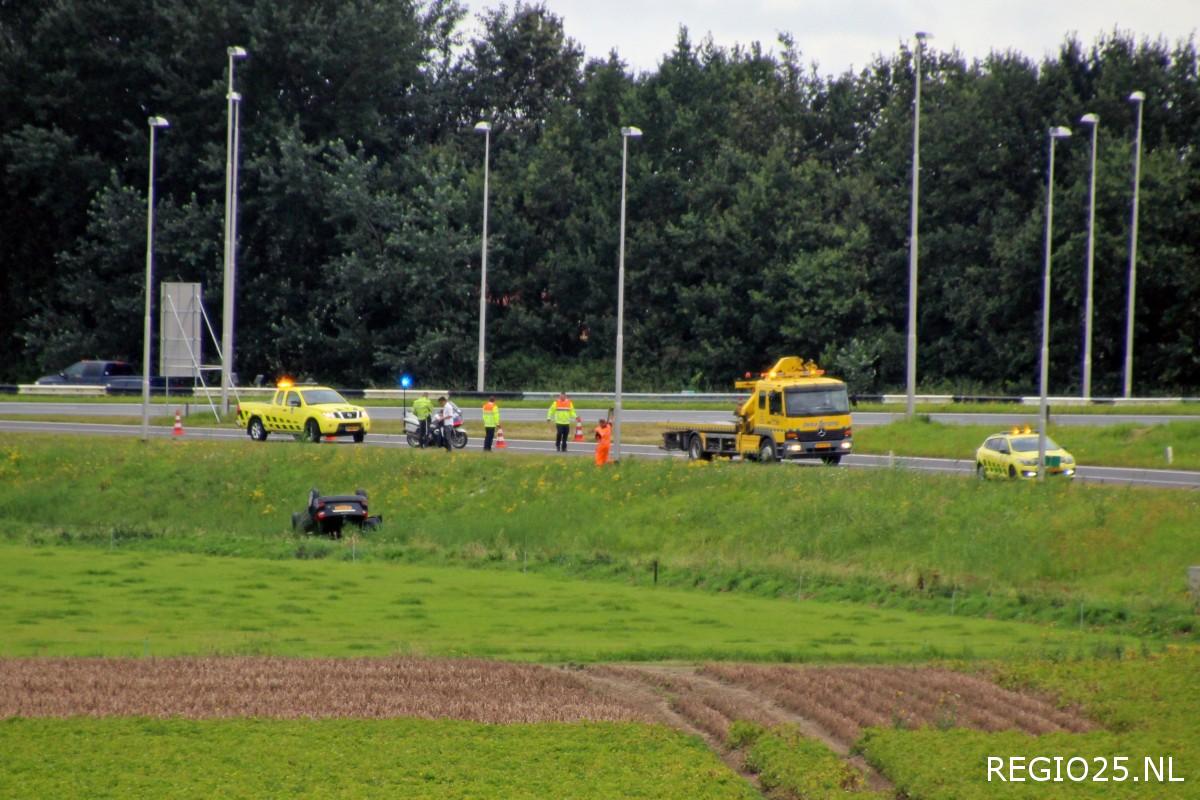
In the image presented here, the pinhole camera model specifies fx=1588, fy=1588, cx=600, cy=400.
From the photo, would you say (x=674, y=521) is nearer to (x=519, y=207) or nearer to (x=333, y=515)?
(x=333, y=515)

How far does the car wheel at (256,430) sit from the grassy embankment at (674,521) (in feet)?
9.35

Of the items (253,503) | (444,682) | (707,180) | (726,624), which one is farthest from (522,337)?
(444,682)

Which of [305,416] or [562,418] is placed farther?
[305,416]

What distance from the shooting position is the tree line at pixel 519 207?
239 feet

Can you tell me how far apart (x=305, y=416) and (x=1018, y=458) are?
A: 77.8ft

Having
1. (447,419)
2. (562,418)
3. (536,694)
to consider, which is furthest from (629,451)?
(536,694)

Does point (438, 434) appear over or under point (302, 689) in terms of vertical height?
over

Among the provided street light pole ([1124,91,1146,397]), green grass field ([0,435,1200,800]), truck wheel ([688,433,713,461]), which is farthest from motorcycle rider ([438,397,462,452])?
street light pole ([1124,91,1146,397])

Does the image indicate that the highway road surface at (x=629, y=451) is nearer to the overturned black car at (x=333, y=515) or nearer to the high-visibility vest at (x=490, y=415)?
the high-visibility vest at (x=490, y=415)

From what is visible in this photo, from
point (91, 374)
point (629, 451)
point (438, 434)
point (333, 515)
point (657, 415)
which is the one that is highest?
point (91, 374)

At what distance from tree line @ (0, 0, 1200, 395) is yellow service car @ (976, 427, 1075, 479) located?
2640 centimetres

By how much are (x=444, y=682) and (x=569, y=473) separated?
22.5m

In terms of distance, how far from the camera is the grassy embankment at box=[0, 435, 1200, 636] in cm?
3297

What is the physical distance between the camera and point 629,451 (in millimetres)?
51719
